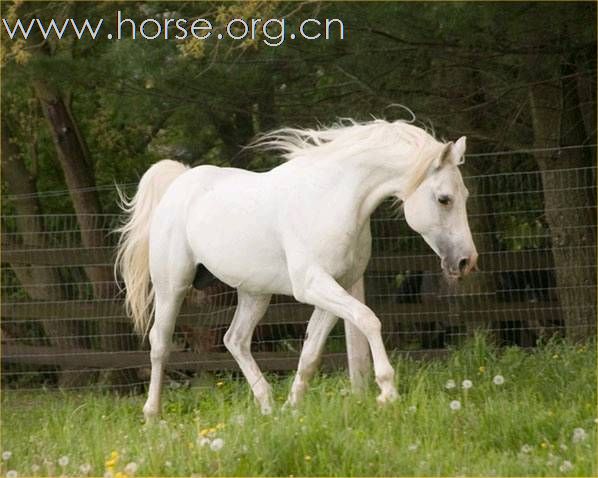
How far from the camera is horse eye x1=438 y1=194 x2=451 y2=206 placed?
6.86 metres

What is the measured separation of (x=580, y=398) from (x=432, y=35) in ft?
12.3

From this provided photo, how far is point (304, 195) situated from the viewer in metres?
7.24

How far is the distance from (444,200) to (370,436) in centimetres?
160

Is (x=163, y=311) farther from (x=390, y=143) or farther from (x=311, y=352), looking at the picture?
(x=390, y=143)

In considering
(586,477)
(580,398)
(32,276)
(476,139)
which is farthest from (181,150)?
(586,477)

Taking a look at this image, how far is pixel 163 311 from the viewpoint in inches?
327

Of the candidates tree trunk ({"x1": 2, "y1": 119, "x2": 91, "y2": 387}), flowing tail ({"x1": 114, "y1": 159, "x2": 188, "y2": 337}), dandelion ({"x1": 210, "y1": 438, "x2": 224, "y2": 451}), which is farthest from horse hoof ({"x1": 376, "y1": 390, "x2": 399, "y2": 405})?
tree trunk ({"x1": 2, "y1": 119, "x2": 91, "y2": 387})

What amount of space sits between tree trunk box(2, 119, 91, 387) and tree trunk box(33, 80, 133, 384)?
1.22 feet

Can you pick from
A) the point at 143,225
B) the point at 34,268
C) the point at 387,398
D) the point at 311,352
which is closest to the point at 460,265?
the point at 387,398

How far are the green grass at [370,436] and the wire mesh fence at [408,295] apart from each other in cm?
250

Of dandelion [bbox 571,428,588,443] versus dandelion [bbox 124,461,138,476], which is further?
dandelion [bbox 571,428,588,443]

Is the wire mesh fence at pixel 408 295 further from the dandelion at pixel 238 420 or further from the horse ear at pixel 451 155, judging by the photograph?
the dandelion at pixel 238 420

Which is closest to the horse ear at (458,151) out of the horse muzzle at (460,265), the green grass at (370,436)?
the horse muzzle at (460,265)

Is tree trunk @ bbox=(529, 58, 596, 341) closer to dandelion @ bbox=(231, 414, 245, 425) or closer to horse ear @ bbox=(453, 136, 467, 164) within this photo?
horse ear @ bbox=(453, 136, 467, 164)
